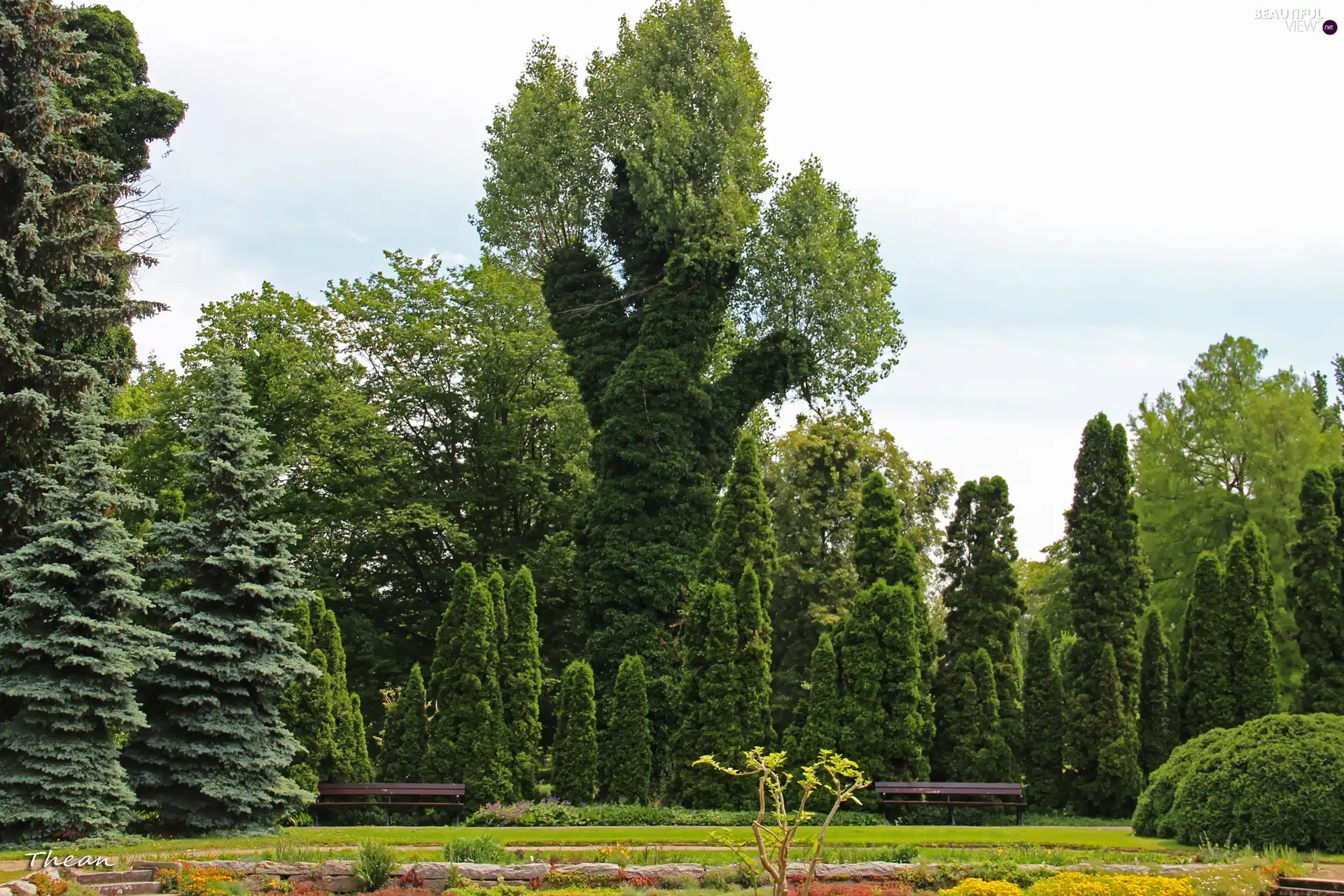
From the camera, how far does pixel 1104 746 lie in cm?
2359

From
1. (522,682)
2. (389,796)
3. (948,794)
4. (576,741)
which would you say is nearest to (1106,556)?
(948,794)

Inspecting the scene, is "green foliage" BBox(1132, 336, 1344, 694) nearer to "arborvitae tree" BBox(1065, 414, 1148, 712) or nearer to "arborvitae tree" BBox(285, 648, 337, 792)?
"arborvitae tree" BBox(1065, 414, 1148, 712)

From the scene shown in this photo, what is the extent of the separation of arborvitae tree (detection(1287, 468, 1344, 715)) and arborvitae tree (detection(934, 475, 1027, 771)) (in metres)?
5.38

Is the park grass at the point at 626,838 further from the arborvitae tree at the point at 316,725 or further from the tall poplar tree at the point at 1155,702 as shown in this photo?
the tall poplar tree at the point at 1155,702

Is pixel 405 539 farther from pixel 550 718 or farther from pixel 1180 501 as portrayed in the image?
pixel 1180 501

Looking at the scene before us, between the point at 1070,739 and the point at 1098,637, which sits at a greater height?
the point at 1098,637

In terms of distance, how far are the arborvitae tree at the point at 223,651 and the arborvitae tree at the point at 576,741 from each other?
598 centimetres

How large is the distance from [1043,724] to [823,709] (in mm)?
5355

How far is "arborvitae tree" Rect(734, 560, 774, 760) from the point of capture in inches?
930

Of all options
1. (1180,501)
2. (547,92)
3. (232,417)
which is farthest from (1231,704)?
(547,92)

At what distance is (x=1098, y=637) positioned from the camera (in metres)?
24.8

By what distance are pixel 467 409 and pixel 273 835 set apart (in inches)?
712

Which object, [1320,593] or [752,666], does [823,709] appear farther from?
[1320,593]

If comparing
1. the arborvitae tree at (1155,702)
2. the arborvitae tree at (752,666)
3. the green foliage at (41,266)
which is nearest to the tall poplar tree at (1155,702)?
the arborvitae tree at (1155,702)
